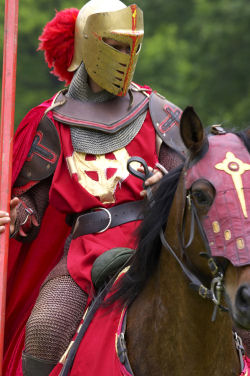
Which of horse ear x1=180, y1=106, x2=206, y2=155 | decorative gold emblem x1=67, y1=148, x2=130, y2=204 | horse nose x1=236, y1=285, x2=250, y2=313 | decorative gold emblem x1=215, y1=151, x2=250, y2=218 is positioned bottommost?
decorative gold emblem x1=67, y1=148, x2=130, y2=204

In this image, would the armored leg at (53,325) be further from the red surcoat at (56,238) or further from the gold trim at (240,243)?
the gold trim at (240,243)

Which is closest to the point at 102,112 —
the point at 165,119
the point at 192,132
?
the point at 165,119

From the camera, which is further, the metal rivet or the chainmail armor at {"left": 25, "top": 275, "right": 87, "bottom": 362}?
the chainmail armor at {"left": 25, "top": 275, "right": 87, "bottom": 362}

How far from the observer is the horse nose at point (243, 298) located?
13.1 ft

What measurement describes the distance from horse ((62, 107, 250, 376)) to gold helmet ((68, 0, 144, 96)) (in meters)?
1.41

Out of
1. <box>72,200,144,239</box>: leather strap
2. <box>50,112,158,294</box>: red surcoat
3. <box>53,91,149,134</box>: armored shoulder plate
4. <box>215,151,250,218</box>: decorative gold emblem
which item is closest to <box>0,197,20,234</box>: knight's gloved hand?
<box>50,112,158,294</box>: red surcoat

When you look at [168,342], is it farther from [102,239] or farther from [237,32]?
[237,32]

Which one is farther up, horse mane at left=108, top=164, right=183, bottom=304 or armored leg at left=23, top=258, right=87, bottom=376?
horse mane at left=108, top=164, right=183, bottom=304

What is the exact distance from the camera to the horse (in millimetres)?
4172

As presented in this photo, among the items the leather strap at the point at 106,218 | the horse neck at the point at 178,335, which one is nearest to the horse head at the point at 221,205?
the horse neck at the point at 178,335

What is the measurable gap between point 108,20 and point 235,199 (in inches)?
83.3

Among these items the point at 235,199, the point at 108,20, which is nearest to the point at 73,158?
the point at 108,20

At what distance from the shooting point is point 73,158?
19.2 feet

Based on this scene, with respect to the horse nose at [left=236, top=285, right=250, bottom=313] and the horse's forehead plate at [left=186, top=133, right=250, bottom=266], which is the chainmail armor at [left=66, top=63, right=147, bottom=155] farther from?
the horse nose at [left=236, top=285, right=250, bottom=313]
